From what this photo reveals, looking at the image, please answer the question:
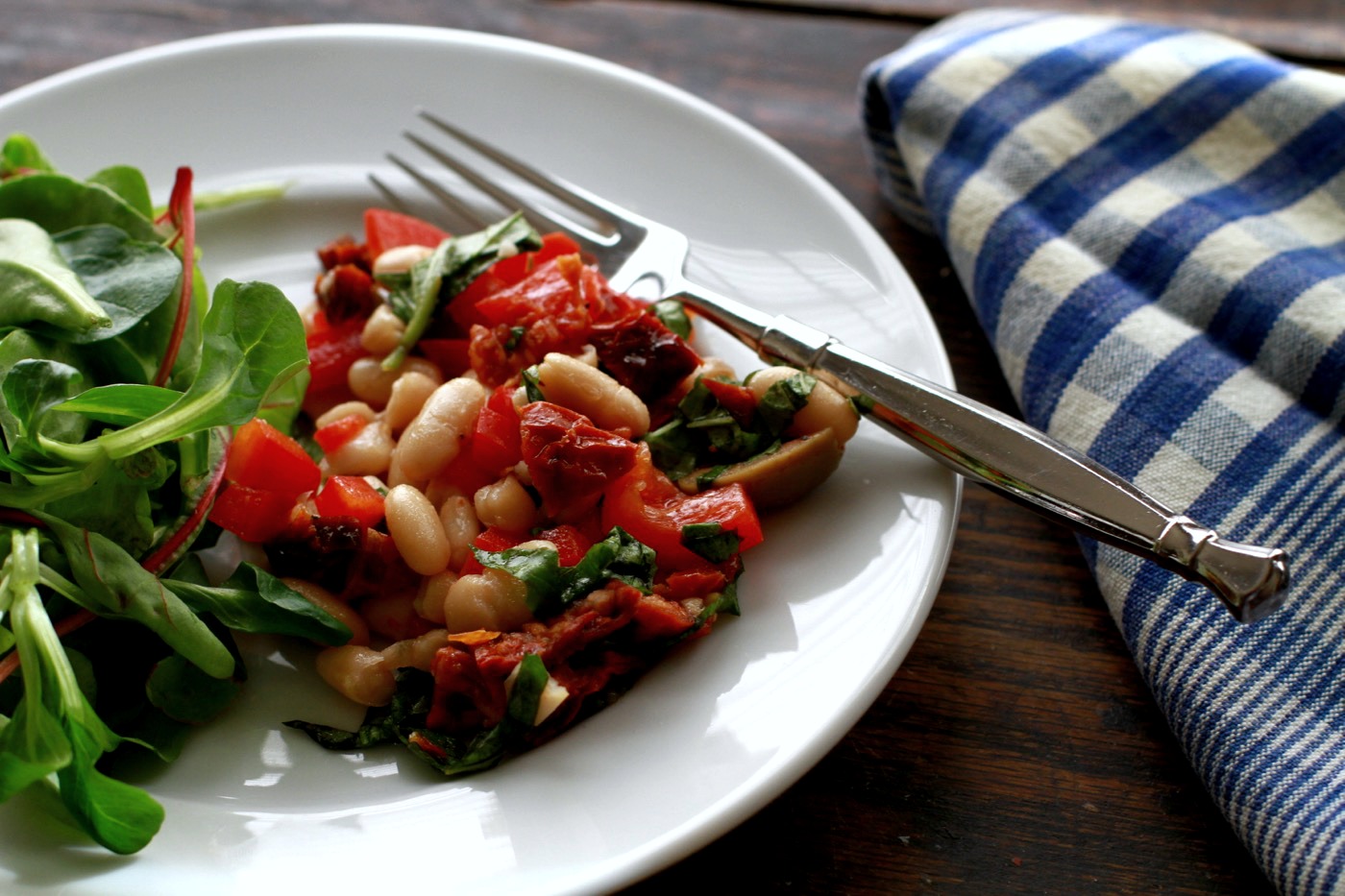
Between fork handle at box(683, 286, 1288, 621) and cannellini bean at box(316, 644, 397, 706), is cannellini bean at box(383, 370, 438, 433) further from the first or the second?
fork handle at box(683, 286, 1288, 621)

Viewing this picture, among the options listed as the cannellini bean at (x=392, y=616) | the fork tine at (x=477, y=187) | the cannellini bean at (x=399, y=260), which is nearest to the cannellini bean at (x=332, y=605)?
the cannellini bean at (x=392, y=616)

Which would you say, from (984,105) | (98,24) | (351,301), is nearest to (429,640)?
(351,301)

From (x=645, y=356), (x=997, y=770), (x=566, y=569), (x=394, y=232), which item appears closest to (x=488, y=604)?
(x=566, y=569)

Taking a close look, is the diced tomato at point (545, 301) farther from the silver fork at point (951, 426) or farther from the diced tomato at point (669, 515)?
the diced tomato at point (669, 515)

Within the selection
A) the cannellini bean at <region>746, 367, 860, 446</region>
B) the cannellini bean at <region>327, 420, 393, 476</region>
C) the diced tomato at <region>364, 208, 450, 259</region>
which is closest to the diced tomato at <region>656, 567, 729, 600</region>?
the cannellini bean at <region>746, 367, 860, 446</region>

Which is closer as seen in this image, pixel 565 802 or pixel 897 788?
pixel 565 802

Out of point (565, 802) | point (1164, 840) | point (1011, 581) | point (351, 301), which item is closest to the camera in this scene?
point (565, 802)

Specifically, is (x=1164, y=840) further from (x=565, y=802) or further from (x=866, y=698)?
(x=565, y=802)
